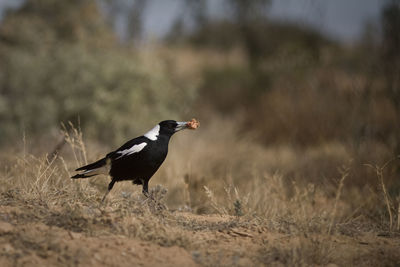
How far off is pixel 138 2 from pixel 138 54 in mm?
2659

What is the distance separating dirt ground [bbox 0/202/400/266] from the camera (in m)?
3.01

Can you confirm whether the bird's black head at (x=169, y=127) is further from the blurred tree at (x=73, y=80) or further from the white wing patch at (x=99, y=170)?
the blurred tree at (x=73, y=80)

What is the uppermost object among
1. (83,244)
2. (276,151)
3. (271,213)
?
(83,244)

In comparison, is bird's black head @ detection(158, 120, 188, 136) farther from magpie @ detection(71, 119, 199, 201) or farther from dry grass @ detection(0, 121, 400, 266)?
dry grass @ detection(0, 121, 400, 266)

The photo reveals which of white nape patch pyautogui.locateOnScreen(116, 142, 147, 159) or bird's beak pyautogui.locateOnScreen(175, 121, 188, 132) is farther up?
bird's beak pyautogui.locateOnScreen(175, 121, 188, 132)

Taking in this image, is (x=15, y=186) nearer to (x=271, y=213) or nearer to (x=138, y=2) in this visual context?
(x=271, y=213)

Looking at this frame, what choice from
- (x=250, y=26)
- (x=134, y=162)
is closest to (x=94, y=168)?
(x=134, y=162)

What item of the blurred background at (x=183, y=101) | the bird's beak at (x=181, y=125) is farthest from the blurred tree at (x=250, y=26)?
the bird's beak at (x=181, y=125)

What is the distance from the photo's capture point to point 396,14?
24.4 feet

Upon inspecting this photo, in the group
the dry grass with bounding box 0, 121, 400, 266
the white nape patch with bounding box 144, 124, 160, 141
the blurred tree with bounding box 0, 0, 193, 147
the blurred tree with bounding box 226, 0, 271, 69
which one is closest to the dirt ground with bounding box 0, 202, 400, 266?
the dry grass with bounding box 0, 121, 400, 266

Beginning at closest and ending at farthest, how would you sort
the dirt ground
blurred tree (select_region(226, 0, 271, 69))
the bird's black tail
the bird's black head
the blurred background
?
1. the dirt ground
2. the bird's black tail
3. the bird's black head
4. the blurred background
5. blurred tree (select_region(226, 0, 271, 69))

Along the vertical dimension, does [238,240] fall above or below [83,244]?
below

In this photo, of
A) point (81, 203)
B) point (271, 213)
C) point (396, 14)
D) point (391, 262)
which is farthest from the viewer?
point (396, 14)

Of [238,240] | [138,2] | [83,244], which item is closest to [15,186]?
[83,244]
